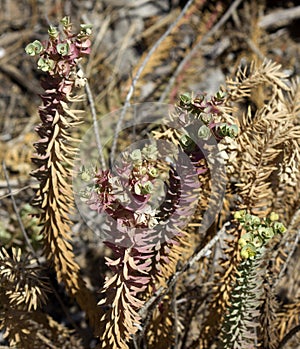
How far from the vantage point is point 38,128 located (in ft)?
3.03

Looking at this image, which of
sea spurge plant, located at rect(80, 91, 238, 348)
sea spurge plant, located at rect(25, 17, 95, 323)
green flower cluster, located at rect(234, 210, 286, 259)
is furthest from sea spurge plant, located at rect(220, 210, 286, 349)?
sea spurge plant, located at rect(25, 17, 95, 323)

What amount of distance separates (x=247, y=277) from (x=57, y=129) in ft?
1.22

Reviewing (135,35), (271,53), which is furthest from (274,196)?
(135,35)

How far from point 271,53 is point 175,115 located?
145 centimetres

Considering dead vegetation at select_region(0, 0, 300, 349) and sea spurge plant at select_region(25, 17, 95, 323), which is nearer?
sea spurge plant at select_region(25, 17, 95, 323)

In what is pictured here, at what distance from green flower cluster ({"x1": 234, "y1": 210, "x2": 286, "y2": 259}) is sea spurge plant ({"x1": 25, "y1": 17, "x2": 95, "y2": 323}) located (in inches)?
11.7

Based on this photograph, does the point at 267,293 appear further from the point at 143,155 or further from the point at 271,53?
the point at 271,53

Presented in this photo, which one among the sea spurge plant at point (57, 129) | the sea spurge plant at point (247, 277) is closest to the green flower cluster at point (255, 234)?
the sea spurge plant at point (247, 277)

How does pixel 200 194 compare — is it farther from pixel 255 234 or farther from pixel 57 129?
pixel 57 129

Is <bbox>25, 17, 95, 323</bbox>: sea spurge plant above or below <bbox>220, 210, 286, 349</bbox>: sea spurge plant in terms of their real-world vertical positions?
above

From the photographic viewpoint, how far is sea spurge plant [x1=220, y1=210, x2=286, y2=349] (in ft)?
2.77

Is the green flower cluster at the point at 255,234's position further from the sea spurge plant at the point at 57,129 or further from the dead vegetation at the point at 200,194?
the sea spurge plant at the point at 57,129

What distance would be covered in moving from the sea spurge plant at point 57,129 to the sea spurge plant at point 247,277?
0.98 feet

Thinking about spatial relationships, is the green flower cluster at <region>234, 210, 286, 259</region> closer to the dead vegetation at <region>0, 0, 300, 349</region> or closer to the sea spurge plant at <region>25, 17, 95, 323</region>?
the dead vegetation at <region>0, 0, 300, 349</region>
